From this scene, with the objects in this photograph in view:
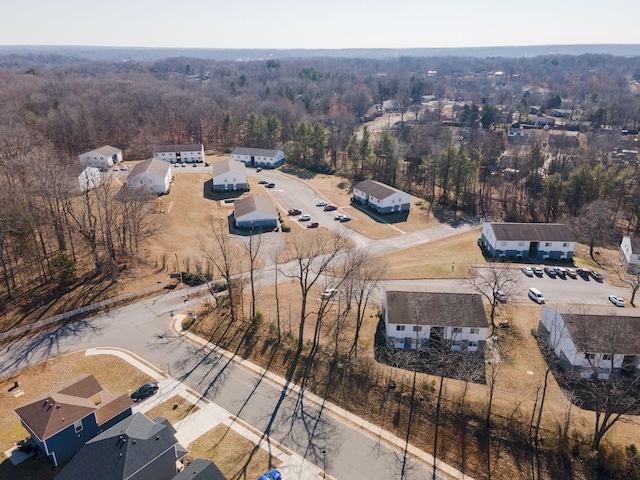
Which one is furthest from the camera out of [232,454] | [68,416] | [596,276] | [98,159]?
[98,159]

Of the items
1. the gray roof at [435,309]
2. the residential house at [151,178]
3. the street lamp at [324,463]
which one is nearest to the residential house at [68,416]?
the street lamp at [324,463]

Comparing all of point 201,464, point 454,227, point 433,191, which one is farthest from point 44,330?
point 433,191

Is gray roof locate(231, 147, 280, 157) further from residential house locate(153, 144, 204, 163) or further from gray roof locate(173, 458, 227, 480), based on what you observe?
gray roof locate(173, 458, 227, 480)

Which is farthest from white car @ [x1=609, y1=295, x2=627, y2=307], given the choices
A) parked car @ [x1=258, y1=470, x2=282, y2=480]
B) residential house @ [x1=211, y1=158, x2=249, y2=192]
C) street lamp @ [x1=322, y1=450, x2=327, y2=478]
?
residential house @ [x1=211, y1=158, x2=249, y2=192]

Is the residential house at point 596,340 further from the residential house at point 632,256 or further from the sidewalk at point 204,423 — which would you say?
the sidewalk at point 204,423

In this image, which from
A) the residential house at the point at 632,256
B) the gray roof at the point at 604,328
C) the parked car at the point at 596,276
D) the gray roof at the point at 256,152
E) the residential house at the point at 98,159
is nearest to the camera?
the gray roof at the point at 604,328

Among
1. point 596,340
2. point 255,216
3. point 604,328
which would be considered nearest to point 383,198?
point 255,216

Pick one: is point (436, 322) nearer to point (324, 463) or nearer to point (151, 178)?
point (324, 463)

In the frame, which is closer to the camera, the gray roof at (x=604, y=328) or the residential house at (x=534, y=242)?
the gray roof at (x=604, y=328)

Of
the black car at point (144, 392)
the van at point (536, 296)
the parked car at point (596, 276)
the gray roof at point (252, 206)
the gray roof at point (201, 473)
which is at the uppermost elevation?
the gray roof at point (201, 473)
